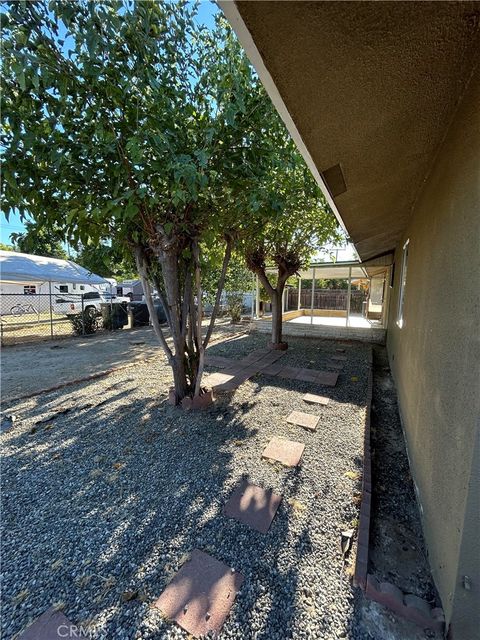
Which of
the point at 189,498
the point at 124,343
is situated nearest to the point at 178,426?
the point at 189,498

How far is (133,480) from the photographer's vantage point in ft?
7.79

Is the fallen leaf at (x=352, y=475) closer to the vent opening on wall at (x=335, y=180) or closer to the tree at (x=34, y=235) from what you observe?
the vent opening on wall at (x=335, y=180)

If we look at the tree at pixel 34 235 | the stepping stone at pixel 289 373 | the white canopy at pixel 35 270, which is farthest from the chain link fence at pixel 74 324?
the stepping stone at pixel 289 373

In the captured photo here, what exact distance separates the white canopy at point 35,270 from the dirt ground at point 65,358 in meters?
2.18

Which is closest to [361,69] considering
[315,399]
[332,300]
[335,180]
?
[335,180]

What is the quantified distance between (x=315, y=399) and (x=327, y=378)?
109 cm

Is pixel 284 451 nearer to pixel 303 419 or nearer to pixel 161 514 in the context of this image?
pixel 303 419

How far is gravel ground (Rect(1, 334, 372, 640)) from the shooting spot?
4.61 ft

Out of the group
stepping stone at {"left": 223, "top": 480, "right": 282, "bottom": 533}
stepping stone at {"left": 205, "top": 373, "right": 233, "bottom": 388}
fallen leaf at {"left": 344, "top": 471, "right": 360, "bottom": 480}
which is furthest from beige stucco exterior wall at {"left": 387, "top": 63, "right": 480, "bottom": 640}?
stepping stone at {"left": 205, "top": 373, "right": 233, "bottom": 388}

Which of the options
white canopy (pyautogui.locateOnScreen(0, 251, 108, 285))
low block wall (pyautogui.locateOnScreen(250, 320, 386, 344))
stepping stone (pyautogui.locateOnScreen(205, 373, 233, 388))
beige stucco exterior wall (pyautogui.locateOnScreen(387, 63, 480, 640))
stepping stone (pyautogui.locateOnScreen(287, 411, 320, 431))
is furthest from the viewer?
low block wall (pyautogui.locateOnScreen(250, 320, 386, 344))

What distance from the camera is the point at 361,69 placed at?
1294mm

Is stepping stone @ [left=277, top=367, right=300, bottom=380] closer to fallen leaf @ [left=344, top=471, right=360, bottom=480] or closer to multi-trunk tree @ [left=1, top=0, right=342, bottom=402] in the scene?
fallen leaf @ [left=344, top=471, right=360, bottom=480]

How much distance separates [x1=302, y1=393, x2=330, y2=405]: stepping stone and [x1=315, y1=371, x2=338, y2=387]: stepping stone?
2.04 feet

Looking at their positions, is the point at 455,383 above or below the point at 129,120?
below
